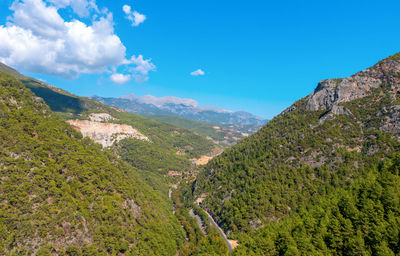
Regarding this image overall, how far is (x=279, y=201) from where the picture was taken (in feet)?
365

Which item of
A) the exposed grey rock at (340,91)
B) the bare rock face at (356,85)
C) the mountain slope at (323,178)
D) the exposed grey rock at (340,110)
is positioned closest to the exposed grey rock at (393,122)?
the mountain slope at (323,178)

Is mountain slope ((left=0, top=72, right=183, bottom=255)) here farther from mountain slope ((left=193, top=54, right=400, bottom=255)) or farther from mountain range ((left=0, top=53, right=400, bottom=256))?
mountain slope ((left=193, top=54, right=400, bottom=255))

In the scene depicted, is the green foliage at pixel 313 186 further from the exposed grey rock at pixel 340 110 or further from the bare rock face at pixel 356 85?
the bare rock face at pixel 356 85

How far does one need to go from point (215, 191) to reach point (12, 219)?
11105 cm

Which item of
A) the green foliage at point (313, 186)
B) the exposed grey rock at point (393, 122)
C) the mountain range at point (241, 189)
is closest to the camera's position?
the green foliage at point (313, 186)

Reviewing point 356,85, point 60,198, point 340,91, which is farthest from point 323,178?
point 60,198

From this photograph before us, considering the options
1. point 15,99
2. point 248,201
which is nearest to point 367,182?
point 248,201

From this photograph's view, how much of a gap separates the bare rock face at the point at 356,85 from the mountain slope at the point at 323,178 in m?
0.58

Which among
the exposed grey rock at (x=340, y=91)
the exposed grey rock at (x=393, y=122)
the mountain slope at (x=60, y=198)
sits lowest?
the mountain slope at (x=60, y=198)

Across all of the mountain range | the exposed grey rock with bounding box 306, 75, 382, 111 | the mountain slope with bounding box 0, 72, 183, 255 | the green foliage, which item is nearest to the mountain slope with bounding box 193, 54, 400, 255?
the green foliage

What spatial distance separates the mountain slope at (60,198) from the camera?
58594 millimetres

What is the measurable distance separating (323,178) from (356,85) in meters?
77.6

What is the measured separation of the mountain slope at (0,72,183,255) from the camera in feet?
192

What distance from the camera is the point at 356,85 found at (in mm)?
141875
